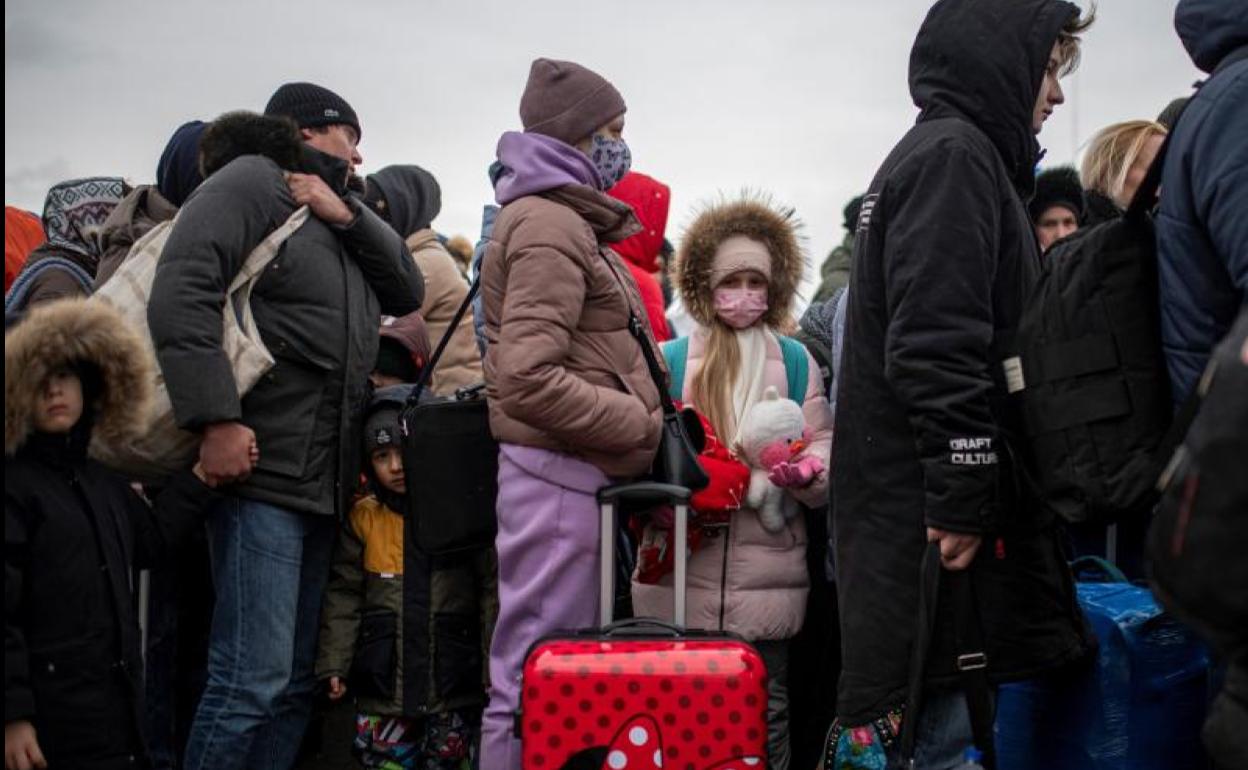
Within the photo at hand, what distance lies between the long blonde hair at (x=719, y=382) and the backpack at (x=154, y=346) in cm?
146

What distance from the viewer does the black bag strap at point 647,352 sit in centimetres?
384

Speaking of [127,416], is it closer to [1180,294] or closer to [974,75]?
[974,75]

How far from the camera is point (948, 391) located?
2.70 metres

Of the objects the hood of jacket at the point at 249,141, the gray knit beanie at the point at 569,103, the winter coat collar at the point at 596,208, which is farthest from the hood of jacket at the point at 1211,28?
the hood of jacket at the point at 249,141

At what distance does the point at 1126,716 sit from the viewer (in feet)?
10.5

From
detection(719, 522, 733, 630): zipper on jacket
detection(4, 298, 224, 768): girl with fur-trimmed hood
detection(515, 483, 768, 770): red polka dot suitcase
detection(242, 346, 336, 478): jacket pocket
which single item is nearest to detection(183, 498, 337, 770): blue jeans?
detection(242, 346, 336, 478): jacket pocket

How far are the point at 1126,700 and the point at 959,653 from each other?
26.9 inches

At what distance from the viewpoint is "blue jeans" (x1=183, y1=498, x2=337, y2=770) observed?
145 inches

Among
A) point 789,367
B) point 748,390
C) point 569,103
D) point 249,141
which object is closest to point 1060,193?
point 789,367

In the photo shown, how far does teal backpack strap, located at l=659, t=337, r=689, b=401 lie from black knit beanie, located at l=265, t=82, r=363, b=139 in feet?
4.48

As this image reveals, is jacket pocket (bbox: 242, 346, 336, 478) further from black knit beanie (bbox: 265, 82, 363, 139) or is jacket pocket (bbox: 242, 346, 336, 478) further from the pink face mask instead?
the pink face mask

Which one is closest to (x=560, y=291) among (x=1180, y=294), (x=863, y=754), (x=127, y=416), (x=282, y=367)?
(x=282, y=367)

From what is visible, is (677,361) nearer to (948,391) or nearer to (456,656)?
(456,656)

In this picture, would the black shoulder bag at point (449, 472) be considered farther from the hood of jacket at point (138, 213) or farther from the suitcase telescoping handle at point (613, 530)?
the hood of jacket at point (138, 213)
